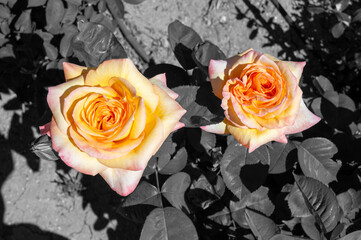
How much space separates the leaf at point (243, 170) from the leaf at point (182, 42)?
1.09ft

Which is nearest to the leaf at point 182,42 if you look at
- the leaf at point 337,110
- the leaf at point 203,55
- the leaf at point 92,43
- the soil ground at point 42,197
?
the leaf at point 203,55

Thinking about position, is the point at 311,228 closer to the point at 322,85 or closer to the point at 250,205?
the point at 250,205

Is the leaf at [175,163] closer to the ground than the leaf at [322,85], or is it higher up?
closer to the ground

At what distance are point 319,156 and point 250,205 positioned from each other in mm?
317

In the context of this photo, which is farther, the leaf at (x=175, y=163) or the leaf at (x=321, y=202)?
the leaf at (x=175, y=163)

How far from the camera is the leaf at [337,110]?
1428mm

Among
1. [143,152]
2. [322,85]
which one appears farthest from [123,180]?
[322,85]

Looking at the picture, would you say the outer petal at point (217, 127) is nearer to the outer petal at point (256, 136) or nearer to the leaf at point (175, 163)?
the outer petal at point (256, 136)

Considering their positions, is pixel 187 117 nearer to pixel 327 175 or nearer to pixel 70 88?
pixel 70 88

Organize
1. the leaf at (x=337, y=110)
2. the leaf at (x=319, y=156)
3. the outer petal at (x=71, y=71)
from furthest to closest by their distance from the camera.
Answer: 1. the leaf at (x=337, y=110)
2. the leaf at (x=319, y=156)
3. the outer petal at (x=71, y=71)

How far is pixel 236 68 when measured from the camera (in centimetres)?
97

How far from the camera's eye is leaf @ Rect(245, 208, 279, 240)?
3.80ft

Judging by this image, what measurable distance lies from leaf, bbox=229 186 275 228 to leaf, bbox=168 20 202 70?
21.9 inches

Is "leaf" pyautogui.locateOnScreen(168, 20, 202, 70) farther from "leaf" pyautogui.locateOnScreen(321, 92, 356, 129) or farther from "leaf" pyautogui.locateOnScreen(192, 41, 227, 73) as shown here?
"leaf" pyautogui.locateOnScreen(321, 92, 356, 129)
